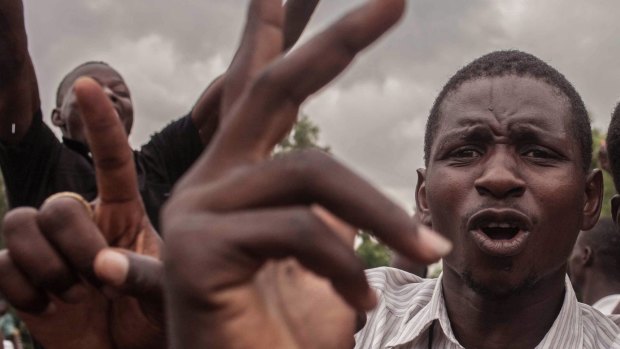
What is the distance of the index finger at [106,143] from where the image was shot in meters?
1.49

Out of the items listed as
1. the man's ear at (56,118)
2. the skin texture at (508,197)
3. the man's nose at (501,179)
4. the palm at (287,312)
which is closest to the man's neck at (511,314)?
the skin texture at (508,197)

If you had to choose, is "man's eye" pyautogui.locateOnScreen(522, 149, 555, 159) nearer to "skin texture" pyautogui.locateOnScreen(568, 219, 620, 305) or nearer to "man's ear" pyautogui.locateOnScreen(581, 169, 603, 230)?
"man's ear" pyautogui.locateOnScreen(581, 169, 603, 230)

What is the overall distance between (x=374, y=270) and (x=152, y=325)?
46.2 inches

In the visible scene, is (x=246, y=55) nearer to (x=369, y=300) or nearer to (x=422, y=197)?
(x=369, y=300)

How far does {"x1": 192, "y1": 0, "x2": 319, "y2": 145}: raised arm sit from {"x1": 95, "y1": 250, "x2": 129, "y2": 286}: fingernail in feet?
1.08

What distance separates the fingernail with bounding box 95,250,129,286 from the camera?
1.36m

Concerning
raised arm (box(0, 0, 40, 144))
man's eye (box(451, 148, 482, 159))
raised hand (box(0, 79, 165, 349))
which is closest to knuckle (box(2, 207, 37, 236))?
raised hand (box(0, 79, 165, 349))

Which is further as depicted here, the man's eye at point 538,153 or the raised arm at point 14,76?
the raised arm at point 14,76

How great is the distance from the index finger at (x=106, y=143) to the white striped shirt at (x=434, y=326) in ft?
3.45

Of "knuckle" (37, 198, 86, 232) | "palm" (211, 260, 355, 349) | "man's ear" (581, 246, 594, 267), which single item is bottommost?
"palm" (211, 260, 355, 349)

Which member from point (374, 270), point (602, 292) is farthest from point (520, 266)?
point (602, 292)

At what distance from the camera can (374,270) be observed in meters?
2.69

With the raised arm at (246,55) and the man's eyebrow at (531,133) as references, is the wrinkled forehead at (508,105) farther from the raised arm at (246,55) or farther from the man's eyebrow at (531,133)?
the raised arm at (246,55)

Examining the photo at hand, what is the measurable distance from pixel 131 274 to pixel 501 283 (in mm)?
1191
